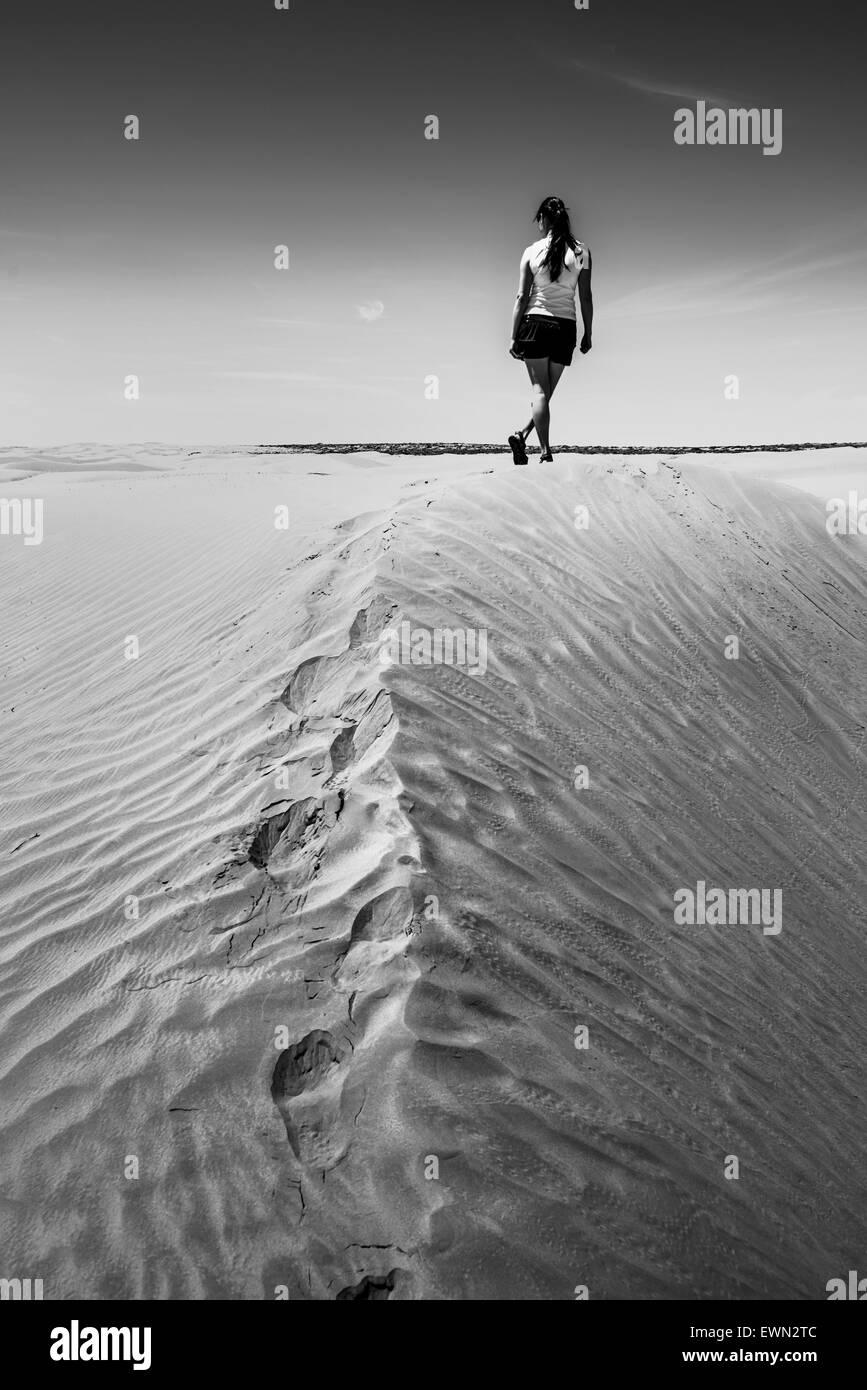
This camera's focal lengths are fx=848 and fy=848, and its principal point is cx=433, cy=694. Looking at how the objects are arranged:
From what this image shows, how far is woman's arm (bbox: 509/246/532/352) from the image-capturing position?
272 inches

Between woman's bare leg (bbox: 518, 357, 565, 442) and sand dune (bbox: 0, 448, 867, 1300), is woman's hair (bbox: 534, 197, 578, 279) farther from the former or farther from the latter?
sand dune (bbox: 0, 448, 867, 1300)

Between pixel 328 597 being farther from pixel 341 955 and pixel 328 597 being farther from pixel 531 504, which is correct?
pixel 341 955

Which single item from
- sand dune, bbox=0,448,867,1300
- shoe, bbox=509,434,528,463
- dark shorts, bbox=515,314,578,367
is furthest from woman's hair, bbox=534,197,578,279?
sand dune, bbox=0,448,867,1300

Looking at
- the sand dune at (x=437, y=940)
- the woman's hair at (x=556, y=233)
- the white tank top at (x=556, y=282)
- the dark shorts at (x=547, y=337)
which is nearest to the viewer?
the sand dune at (x=437, y=940)

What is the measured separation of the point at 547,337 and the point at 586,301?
18.4 inches

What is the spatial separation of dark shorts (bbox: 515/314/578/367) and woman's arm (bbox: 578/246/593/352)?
0.60 ft

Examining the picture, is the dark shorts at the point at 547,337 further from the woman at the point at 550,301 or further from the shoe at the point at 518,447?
the shoe at the point at 518,447

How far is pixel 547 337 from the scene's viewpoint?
6934 mm

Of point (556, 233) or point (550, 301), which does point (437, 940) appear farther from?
point (556, 233)

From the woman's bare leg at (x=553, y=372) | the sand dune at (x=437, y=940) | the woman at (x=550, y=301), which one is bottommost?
the sand dune at (x=437, y=940)

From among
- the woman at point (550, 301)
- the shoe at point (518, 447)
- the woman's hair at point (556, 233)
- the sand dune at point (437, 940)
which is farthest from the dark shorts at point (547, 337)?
the sand dune at point (437, 940)

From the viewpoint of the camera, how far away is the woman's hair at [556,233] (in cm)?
666

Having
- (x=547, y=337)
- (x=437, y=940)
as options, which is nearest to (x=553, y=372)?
(x=547, y=337)

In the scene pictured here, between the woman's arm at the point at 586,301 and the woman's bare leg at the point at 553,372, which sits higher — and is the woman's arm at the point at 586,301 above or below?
above
